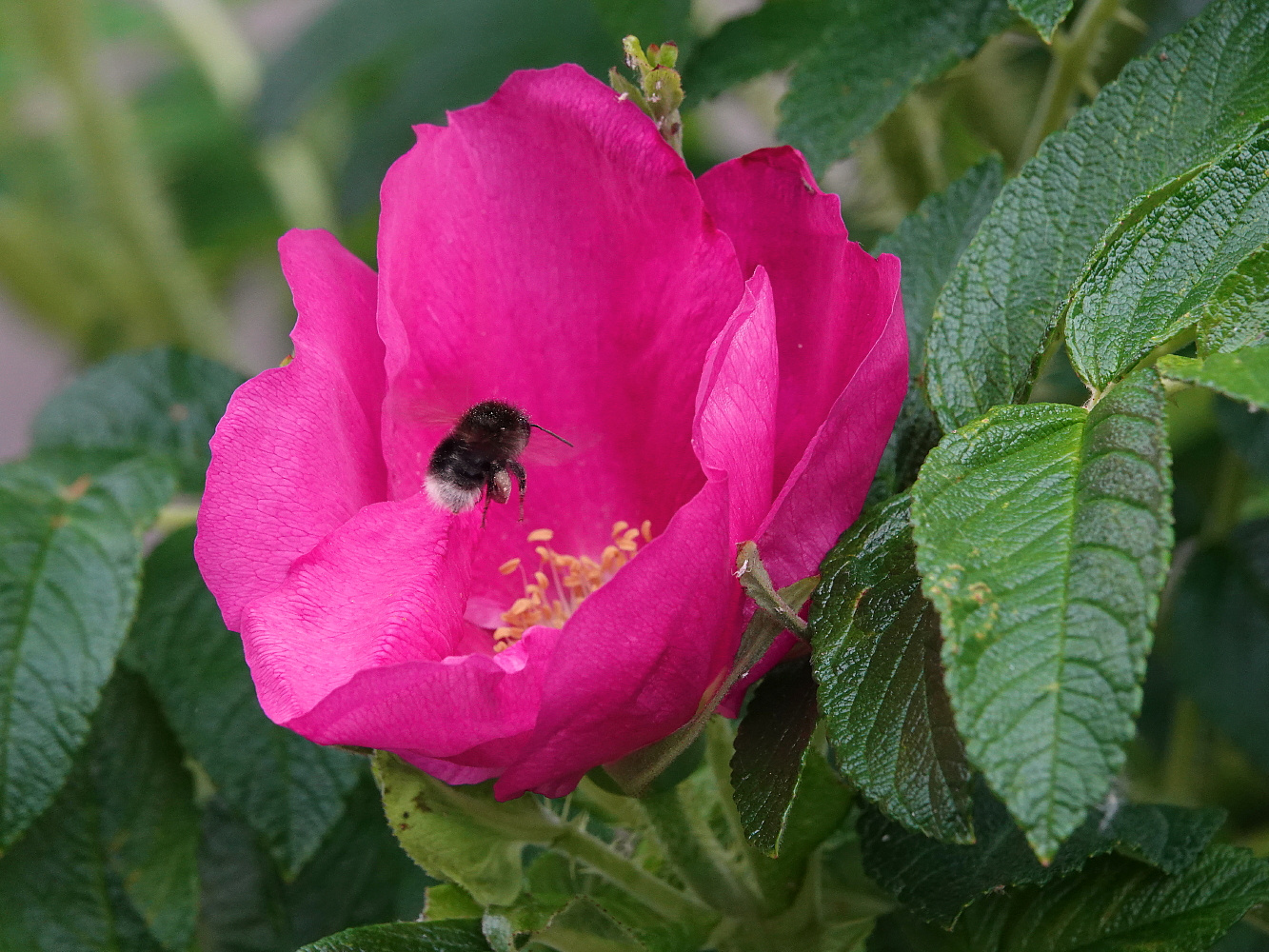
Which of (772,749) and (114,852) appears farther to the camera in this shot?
(114,852)

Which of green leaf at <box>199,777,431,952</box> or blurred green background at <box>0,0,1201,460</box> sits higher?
blurred green background at <box>0,0,1201,460</box>

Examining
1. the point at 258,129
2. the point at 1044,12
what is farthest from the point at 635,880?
the point at 258,129

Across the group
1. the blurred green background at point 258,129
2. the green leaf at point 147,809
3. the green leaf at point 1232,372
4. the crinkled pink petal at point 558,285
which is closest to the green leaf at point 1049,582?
the green leaf at point 1232,372

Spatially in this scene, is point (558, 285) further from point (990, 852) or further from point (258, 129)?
point (258, 129)

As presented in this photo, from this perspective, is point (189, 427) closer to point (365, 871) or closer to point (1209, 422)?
point (365, 871)

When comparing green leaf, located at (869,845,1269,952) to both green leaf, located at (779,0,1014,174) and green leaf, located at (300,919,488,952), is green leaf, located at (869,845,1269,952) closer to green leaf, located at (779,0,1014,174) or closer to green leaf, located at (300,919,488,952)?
green leaf, located at (300,919,488,952)

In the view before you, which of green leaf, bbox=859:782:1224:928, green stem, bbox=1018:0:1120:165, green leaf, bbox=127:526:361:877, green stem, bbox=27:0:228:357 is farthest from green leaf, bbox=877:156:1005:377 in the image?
green stem, bbox=27:0:228:357
